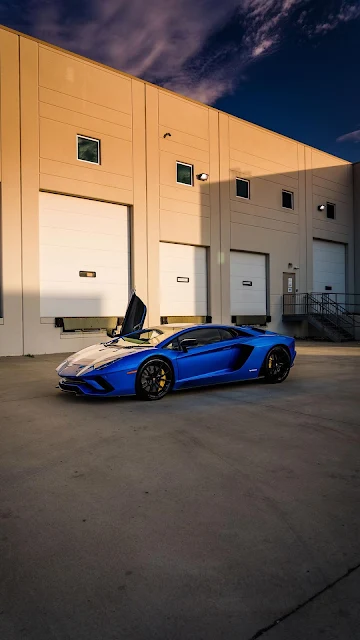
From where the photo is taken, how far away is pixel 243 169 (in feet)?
67.6

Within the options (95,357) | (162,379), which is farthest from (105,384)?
(162,379)

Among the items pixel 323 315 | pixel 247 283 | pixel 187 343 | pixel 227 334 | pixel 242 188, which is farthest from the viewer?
pixel 323 315

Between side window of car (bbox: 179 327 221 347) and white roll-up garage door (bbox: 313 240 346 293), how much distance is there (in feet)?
58.0

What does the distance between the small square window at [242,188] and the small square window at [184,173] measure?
9.11 ft

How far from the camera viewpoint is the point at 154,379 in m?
6.80

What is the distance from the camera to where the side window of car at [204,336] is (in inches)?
294

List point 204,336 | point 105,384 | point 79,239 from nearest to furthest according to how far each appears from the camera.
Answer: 1. point 105,384
2. point 204,336
3. point 79,239

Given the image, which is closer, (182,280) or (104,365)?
(104,365)

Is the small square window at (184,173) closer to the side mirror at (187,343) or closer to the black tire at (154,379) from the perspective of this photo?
the side mirror at (187,343)

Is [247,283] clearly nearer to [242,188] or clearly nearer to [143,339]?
[242,188]

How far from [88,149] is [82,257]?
3901 mm

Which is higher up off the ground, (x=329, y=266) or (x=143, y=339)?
(x=329, y=266)

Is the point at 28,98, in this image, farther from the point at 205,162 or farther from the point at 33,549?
the point at 33,549

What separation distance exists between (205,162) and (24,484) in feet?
58.4
